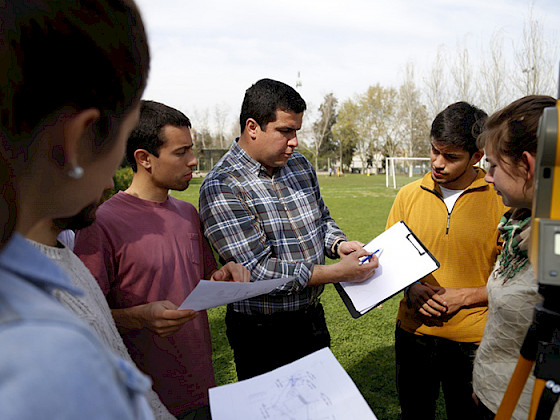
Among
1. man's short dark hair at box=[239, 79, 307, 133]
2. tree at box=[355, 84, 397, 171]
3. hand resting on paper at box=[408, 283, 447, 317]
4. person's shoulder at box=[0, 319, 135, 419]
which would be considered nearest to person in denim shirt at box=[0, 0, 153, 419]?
person's shoulder at box=[0, 319, 135, 419]

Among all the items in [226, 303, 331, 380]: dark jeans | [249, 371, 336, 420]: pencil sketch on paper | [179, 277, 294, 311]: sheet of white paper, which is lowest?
[226, 303, 331, 380]: dark jeans

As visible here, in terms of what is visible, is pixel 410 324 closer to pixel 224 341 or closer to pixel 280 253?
pixel 280 253

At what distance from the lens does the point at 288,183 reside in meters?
2.62

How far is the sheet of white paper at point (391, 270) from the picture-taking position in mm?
2201

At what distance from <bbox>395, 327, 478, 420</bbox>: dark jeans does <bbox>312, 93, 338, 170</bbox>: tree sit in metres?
55.4

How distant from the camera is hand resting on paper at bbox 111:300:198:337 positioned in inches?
60.6

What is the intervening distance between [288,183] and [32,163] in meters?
2.11

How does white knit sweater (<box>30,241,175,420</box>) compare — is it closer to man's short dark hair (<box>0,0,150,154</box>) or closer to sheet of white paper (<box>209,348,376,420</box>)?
sheet of white paper (<box>209,348,376,420</box>)

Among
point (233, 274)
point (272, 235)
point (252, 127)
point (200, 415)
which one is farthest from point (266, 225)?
point (200, 415)

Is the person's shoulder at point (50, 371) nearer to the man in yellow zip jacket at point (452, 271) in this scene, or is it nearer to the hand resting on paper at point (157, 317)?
the hand resting on paper at point (157, 317)

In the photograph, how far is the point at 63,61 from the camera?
1.73ft

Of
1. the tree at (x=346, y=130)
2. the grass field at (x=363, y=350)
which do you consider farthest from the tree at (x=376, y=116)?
the grass field at (x=363, y=350)

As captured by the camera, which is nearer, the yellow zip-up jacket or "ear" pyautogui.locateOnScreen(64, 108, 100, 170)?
"ear" pyautogui.locateOnScreen(64, 108, 100, 170)

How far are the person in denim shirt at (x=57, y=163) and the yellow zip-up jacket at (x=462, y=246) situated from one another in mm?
2303
